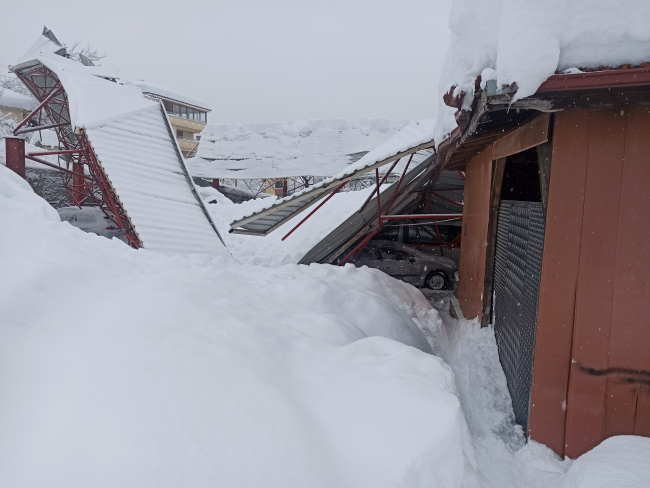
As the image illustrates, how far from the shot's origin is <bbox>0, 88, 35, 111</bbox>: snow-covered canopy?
28.6 meters

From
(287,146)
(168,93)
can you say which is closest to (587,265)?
(287,146)

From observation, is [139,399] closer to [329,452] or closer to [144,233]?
[329,452]

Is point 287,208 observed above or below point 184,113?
below

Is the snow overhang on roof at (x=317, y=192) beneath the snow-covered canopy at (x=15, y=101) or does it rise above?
beneath

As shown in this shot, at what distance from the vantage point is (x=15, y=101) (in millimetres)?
29078

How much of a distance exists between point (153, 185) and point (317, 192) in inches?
167

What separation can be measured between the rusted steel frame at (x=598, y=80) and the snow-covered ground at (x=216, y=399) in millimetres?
2253

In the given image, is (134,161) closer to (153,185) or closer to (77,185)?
(153,185)

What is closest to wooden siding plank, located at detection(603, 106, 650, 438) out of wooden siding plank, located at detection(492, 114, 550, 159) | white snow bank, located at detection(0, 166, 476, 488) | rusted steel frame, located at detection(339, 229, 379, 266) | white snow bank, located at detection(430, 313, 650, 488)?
white snow bank, located at detection(430, 313, 650, 488)

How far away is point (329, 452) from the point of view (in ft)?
8.31

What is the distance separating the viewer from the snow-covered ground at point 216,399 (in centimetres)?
217

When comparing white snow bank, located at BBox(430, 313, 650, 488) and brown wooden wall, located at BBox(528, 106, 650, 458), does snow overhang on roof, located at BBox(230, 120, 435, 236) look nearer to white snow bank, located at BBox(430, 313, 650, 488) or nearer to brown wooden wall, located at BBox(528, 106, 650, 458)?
white snow bank, located at BBox(430, 313, 650, 488)

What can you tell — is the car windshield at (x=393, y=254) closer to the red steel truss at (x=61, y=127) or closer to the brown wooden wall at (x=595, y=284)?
the red steel truss at (x=61, y=127)

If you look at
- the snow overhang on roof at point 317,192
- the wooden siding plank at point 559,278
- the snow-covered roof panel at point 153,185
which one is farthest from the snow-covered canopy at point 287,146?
the wooden siding plank at point 559,278
